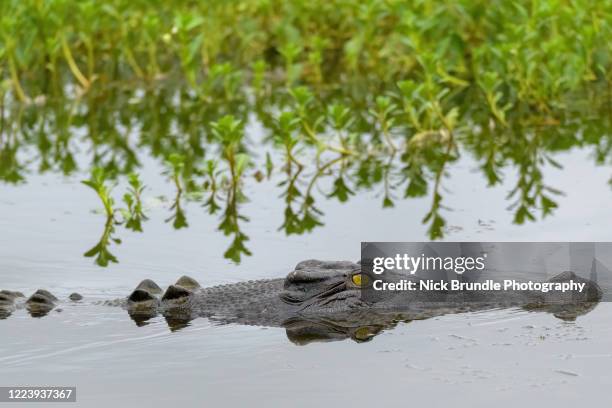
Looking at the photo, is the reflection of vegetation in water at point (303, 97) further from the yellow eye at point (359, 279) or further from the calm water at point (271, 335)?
the yellow eye at point (359, 279)

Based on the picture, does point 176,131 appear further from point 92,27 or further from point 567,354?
point 567,354

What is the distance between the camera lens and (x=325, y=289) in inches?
285

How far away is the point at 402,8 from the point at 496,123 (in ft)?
8.25

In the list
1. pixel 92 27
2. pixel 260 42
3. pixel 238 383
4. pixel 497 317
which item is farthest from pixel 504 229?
pixel 260 42

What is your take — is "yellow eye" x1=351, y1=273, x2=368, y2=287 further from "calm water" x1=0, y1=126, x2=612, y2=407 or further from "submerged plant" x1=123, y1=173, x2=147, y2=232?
"submerged plant" x1=123, y1=173, x2=147, y2=232

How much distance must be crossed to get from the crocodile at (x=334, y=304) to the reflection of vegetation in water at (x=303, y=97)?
1.40m

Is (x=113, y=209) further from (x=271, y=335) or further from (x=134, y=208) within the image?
(x=271, y=335)

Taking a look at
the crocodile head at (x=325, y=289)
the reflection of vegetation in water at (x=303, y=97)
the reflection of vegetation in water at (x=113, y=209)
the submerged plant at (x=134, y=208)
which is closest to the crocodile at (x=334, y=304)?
the crocodile head at (x=325, y=289)

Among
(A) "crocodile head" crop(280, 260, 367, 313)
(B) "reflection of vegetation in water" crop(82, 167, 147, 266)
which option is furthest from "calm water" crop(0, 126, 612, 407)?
(A) "crocodile head" crop(280, 260, 367, 313)

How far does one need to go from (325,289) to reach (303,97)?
4.12 m

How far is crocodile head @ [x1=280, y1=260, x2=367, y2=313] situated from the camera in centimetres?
720

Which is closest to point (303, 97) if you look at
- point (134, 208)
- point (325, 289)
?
point (134, 208)

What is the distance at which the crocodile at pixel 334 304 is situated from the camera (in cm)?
712

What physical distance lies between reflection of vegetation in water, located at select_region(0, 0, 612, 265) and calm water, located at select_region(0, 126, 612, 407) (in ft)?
0.67
